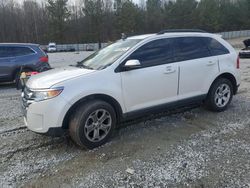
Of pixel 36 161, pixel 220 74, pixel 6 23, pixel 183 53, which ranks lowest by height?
pixel 36 161

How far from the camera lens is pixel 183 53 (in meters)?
4.95

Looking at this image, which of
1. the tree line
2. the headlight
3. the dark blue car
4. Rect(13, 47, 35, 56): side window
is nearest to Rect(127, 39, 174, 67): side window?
the headlight

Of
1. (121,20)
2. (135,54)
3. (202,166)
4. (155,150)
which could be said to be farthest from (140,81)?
(121,20)

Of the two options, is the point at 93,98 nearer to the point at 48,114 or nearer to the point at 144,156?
the point at 48,114

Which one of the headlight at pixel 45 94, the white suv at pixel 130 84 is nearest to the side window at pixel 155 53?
the white suv at pixel 130 84

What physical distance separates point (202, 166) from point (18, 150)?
9.15 ft

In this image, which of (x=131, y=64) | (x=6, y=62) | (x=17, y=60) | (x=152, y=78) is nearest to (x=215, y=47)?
(x=152, y=78)

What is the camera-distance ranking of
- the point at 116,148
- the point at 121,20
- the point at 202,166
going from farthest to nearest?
1. the point at 121,20
2. the point at 116,148
3. the point at 202,166

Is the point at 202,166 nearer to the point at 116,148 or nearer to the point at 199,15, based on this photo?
the point at 116,148

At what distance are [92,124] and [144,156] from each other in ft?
3.05

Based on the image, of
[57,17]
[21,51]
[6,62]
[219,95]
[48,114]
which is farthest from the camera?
[57,17]

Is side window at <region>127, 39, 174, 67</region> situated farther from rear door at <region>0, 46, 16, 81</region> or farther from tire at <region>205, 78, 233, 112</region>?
rear door at <region>0, 46, 16, 81</region>

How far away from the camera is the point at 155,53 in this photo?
463 cm

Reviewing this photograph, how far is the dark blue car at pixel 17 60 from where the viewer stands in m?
9.34
